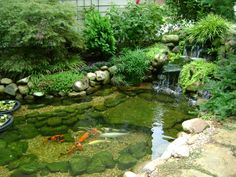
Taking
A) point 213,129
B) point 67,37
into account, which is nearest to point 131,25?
point 67,37

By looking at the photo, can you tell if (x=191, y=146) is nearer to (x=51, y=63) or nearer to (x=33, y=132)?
(x=33, y=132)

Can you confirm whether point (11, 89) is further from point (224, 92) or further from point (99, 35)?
point (224, 92)

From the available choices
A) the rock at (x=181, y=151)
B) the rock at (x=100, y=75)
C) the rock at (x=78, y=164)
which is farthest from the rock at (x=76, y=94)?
the rock at (x=181, y=151)

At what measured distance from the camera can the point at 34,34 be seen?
6.59 metres

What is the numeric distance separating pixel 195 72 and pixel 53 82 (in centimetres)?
303

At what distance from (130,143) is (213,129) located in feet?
4.45

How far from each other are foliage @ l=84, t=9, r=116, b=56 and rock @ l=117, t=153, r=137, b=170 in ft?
11.7

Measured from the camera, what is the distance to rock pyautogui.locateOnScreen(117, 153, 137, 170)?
4.35 m

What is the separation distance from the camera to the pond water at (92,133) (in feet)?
14.4

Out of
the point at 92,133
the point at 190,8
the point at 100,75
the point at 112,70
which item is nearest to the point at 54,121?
the point at 92,133

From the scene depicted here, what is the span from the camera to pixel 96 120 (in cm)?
580

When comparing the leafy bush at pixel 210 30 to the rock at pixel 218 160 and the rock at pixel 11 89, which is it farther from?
the rock at pixel 11 89

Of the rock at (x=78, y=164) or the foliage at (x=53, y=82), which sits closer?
the rock at (x=78, y=164)

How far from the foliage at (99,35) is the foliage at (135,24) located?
1.23 ft
